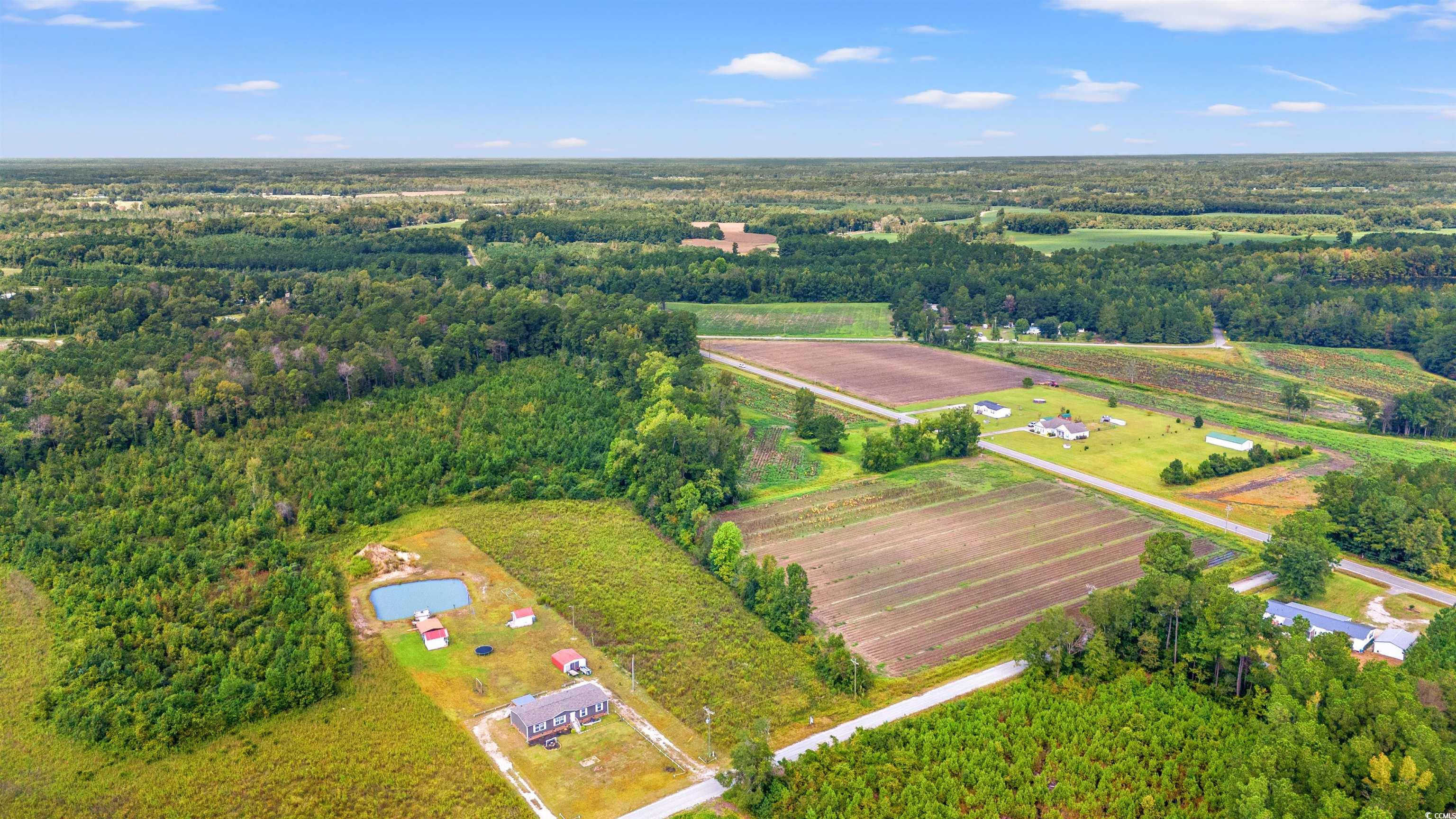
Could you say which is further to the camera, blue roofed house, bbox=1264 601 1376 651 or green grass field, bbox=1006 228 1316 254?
green grass field, bbox=1006 228 1316 254

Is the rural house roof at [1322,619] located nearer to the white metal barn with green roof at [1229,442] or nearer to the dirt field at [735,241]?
the white metal barn with green roof at [1229,442]

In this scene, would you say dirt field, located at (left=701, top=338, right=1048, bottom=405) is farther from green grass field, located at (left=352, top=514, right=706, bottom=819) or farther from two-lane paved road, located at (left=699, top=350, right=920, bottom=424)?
green grass field, located at (left=352, top=514, right=706, bottom=819)

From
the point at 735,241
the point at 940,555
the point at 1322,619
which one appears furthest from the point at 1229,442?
the point at 735,241

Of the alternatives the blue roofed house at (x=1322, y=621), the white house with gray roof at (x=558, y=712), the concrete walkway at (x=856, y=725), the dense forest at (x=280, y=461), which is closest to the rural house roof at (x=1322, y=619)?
the blue roofed house at (x=1322, y=621)

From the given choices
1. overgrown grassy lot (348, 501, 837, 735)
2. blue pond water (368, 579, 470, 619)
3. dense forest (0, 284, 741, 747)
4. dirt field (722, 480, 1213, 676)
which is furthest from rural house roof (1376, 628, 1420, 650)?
blue pond water (368, 579, 470, 619)

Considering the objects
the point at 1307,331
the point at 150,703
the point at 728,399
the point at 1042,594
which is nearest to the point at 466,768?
the point at 150,703

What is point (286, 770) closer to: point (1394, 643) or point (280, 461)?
point (280, 461)

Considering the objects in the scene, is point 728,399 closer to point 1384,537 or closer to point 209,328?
point 1384,537
